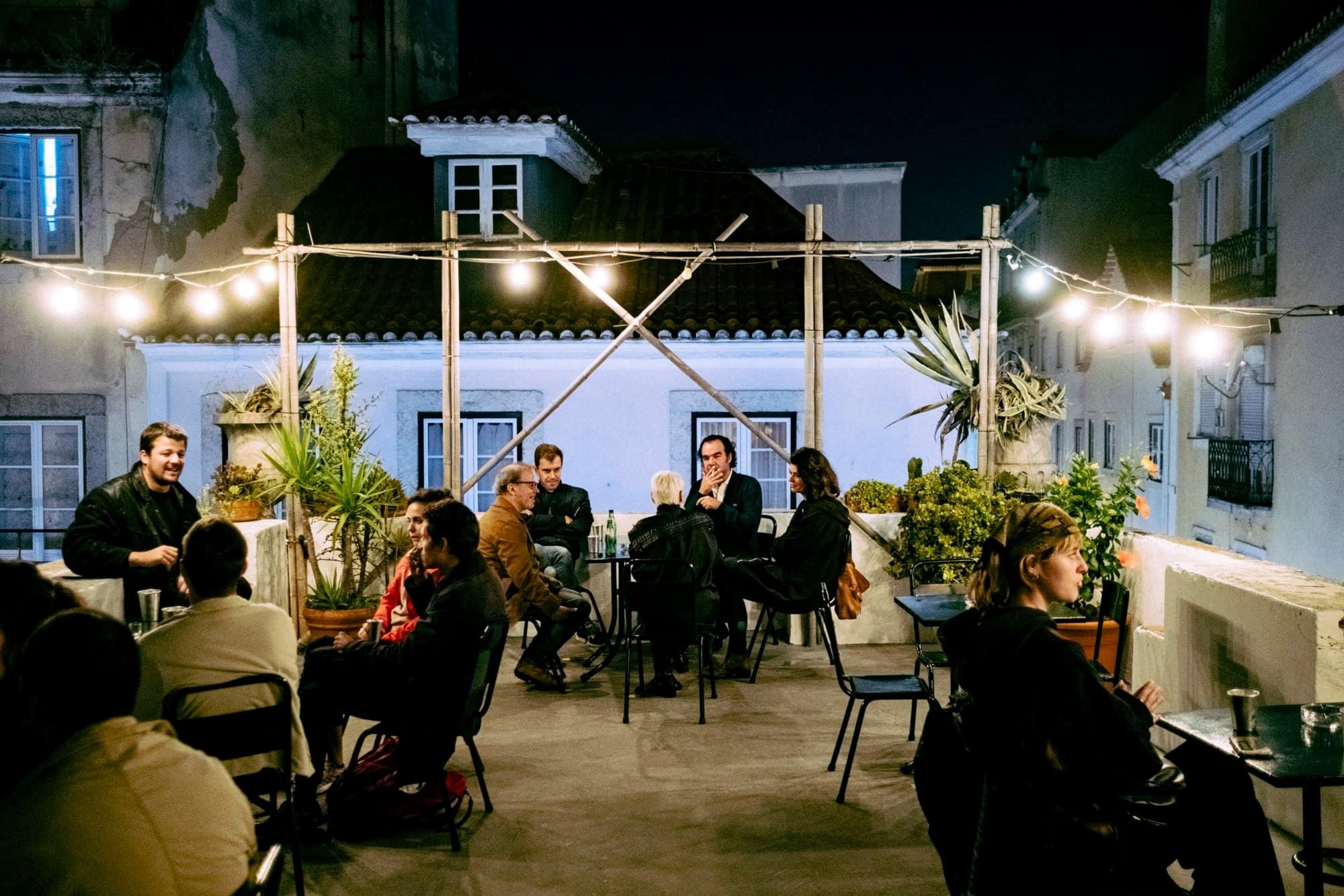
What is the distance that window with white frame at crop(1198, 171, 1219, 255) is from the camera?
55.6ft

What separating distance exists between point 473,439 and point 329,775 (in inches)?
273

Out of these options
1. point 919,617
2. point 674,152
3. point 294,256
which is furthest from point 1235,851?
point 674,152

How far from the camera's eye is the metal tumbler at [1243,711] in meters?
3.19

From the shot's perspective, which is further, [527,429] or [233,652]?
[527,429]

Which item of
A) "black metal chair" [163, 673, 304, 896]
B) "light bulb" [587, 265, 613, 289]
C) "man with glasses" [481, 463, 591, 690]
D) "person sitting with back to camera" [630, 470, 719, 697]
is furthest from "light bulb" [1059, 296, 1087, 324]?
"black metal chair" [163, 673, 304, 896]

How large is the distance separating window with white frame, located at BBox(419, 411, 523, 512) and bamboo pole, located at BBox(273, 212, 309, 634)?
3776 mm

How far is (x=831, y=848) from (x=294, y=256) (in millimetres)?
5956

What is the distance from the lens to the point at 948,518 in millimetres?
7590

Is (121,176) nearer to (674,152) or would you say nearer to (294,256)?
(294,256)

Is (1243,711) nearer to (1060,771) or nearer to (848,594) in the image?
(1060,771)

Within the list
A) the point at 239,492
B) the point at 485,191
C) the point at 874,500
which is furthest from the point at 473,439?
the point at 874,500

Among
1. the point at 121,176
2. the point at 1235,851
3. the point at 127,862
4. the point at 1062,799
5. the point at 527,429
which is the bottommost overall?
the point at 1235,851

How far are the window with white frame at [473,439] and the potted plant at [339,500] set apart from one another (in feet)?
11.9

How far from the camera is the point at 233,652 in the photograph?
145 inches
